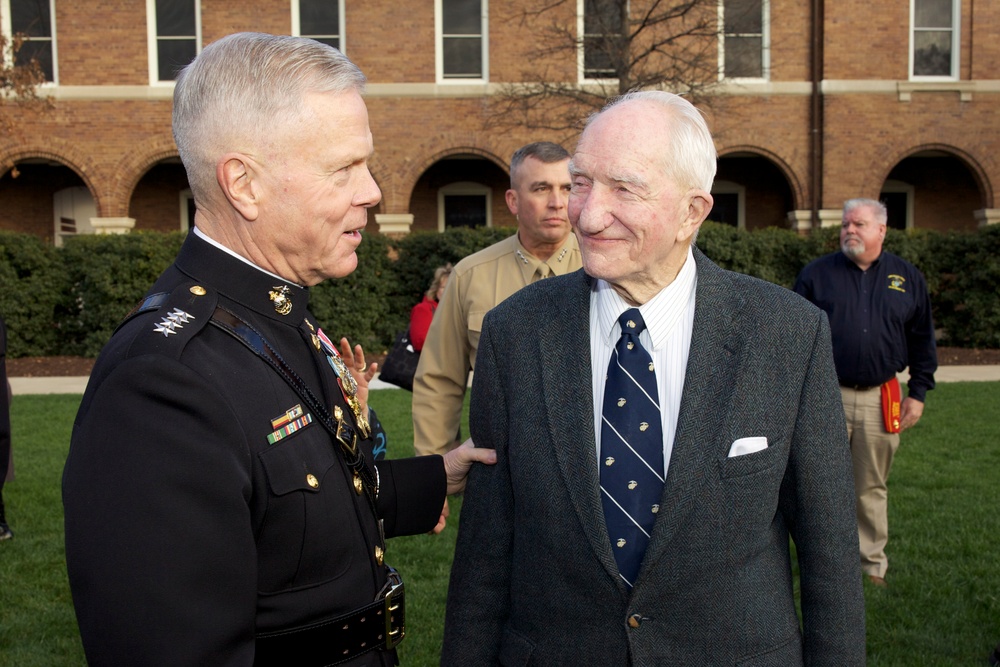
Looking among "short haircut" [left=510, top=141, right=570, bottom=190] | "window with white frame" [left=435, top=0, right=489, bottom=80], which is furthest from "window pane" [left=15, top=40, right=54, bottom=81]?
"short haircut" [left=510, top=141, right=570, bottom=190]

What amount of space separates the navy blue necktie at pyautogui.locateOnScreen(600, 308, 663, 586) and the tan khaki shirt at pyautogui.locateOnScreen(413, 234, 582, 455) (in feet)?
7.12

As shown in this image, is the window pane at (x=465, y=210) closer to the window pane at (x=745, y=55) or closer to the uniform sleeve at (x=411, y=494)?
the window pane at (x=745, y=55)

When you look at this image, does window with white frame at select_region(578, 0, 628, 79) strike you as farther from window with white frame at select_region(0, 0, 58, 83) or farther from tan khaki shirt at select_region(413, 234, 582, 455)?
tan khaki shirt at select_region(413, 234, 582, 455)

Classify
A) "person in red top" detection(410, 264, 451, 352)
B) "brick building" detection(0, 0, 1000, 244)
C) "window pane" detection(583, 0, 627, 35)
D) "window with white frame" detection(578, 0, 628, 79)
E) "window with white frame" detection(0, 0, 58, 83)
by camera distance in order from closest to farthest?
"person in red top" detection(410, 264, 451, 352) < "window with white frame" detection(578, 0, 628, 79) < "window pane" detection(583, 0, 627, 35) < "brick building" detection(0, 0, 1000, 244) < "window with white frame" detection(0, 0, 58, 83)

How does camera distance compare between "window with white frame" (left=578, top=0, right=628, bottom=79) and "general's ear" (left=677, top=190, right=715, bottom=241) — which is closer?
"general's ear" (left=677, top=190, right=715, bottom=241)

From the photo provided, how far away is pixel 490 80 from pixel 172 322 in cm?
1945

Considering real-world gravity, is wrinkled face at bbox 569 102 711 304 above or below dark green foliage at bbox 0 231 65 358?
above

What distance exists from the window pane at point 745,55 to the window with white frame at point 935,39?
3474 mm

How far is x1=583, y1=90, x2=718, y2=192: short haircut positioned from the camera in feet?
7.30

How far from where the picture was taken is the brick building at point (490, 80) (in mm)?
20172

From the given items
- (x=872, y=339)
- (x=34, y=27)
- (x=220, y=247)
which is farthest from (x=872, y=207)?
(x=34, y=27)

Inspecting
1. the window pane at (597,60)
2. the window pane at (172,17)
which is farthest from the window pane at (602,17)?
the window pane at (172,17)

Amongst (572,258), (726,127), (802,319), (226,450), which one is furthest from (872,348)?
(726,127)

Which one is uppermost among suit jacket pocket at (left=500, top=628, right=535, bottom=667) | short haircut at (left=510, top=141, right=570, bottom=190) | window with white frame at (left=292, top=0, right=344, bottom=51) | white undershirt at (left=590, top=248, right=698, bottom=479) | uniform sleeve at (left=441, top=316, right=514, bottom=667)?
window with white frame at (left=292, top=0, right=344, bottom=51)
